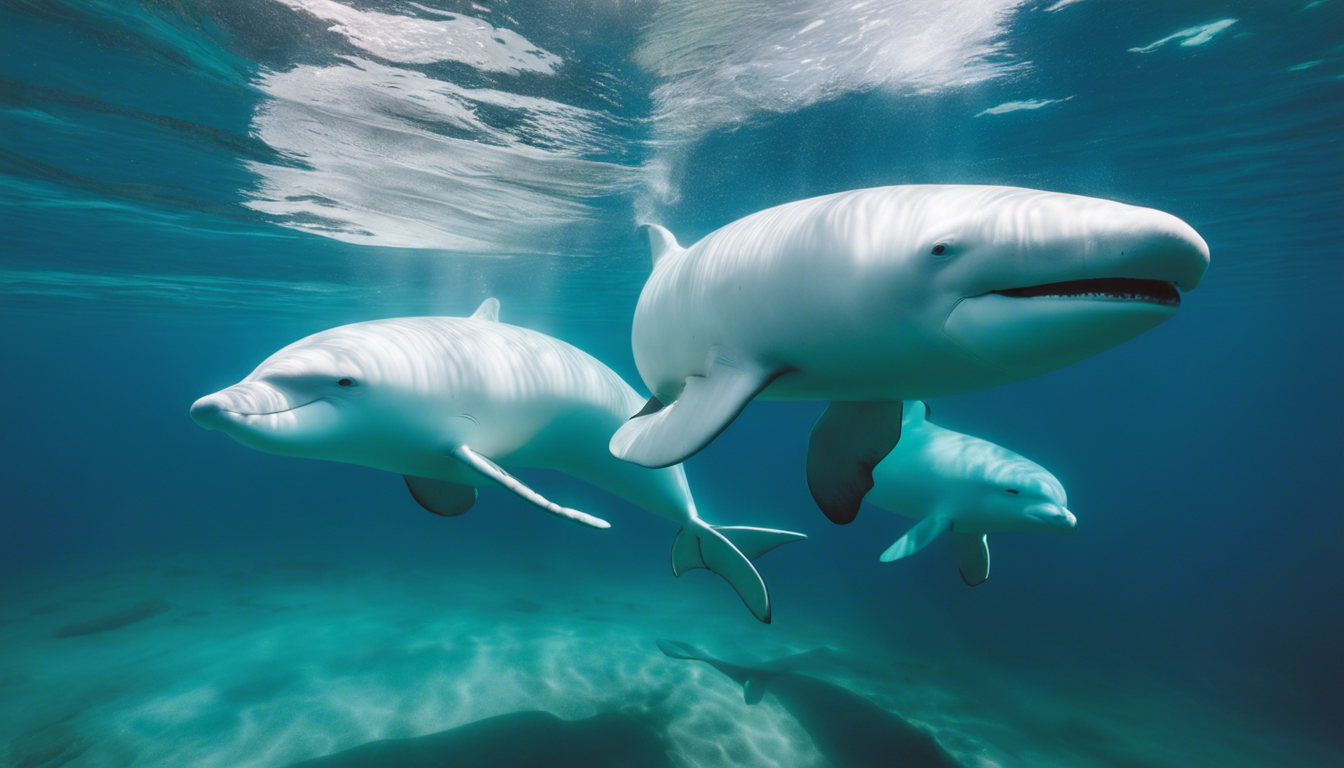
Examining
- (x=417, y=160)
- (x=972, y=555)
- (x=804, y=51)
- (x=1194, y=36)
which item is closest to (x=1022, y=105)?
(x=1194, y=36)

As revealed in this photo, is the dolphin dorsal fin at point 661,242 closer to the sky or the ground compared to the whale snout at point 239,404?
closer to the sky

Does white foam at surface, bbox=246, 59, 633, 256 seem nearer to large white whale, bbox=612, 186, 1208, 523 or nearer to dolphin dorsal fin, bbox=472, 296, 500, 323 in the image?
dolphin dorsal fin, bbox=472, 296, 500, 323

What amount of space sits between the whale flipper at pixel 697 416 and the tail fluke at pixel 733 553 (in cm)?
233

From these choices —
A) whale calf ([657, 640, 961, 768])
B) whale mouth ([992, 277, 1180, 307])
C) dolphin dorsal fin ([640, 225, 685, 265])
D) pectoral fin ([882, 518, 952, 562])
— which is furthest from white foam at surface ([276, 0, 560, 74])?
whale calf ([657, 640, 961, 768])

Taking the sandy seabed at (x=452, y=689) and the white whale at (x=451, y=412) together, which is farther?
the sandy seabed at (x=452, y=689)

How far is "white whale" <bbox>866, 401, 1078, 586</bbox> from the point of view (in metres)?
6.15

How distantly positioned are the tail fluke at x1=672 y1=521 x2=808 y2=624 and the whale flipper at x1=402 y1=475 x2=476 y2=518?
77.6 inches

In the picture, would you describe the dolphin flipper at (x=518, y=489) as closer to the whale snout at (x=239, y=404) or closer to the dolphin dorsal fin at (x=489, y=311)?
the whale snout at (x=239, y=404)

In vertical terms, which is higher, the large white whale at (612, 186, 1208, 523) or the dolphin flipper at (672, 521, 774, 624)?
the large white whale at (612, 186, 1208, 523)

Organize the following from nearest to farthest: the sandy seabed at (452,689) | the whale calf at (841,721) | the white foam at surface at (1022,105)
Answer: the sandy seabed at (452,689) → the whale calf at (841,721) → the white foam at surface at (1022,105)

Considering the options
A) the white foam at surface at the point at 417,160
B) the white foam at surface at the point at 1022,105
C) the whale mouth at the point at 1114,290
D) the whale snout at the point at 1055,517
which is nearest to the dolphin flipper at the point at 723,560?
the whale snout at the point at 1055,517

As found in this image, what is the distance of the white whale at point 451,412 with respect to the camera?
10.2 ft

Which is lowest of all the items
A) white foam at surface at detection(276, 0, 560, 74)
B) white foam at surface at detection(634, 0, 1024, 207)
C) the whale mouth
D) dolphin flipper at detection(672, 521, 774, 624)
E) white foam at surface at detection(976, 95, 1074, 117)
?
dolphin flipper at detection(672, 521, 774, 624)

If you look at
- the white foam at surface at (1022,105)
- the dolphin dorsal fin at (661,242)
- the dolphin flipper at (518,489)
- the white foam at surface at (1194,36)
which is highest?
the white foam at surface at (1194,36)
